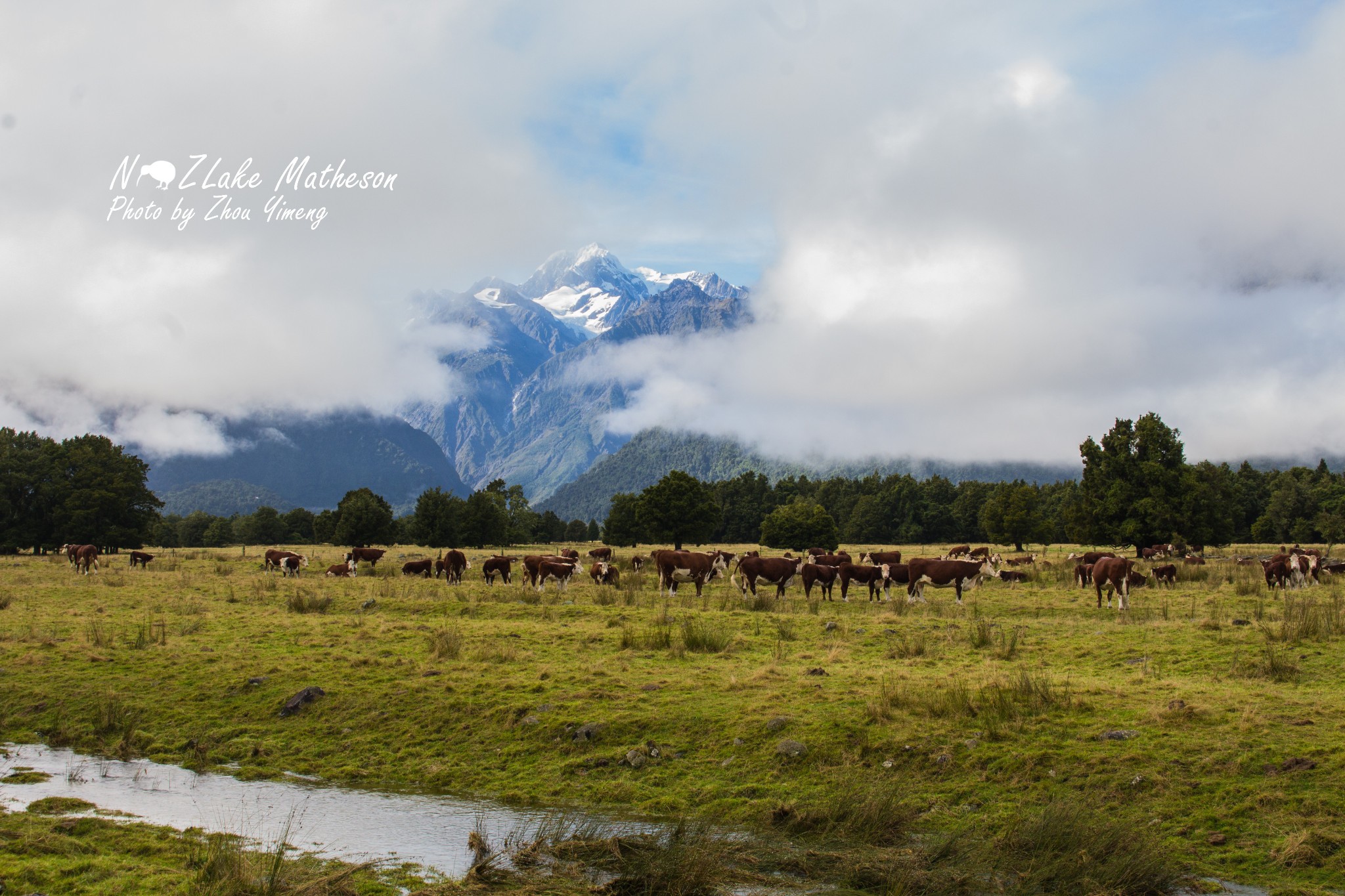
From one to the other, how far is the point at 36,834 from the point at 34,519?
80614mm

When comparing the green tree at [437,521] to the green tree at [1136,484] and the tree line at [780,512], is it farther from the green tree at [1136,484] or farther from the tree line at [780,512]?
the green tree at [1136,484]

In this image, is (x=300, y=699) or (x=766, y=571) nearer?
(x=300, y=699)

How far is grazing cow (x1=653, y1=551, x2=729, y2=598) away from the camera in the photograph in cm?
3294

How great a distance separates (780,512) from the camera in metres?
90.4

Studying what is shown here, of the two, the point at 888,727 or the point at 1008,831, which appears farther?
the point at 888,727

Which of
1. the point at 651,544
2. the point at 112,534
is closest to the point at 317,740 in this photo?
the point at 112,534

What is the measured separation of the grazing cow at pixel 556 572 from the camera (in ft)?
109

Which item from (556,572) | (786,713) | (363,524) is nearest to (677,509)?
(363,524)

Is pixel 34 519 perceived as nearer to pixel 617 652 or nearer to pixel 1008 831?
pixel 617 652

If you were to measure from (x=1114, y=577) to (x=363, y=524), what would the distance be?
76.0 metres

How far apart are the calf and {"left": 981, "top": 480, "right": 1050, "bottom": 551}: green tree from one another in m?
67.4

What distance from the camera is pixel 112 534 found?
230 ft

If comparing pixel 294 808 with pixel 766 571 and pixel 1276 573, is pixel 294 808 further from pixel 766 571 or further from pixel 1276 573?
pixel 1276 573

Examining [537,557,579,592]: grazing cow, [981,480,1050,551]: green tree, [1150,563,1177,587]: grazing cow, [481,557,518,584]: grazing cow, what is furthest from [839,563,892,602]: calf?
[981,480,1050,551]: green tree
